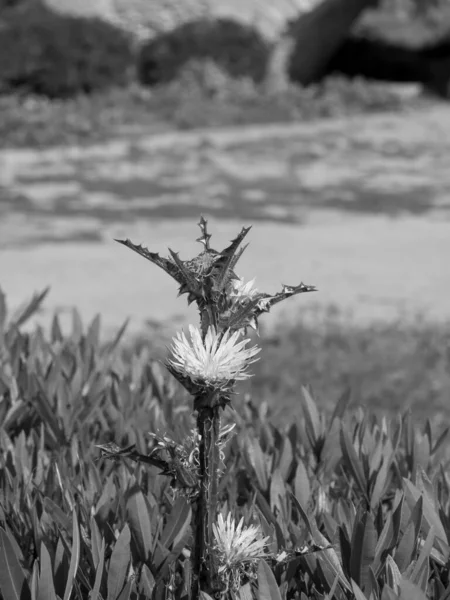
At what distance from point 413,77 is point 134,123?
270 inches

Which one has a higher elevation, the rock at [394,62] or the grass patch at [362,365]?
the rock at [394,62]

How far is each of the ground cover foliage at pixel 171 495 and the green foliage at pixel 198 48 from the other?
14.4 metres

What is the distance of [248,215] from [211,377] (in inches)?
329

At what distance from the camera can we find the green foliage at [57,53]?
15664mm

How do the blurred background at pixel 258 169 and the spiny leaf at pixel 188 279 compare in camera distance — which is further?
the blurred background at pixel 258 169

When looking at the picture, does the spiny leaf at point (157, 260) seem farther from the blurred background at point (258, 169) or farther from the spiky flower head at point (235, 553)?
the blurred background at point (258, 169)

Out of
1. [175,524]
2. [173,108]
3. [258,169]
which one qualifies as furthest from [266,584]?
[173,108]

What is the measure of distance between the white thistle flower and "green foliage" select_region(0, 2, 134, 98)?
48.2ft

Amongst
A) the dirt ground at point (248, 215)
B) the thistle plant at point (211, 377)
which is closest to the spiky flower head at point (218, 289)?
the thistle plant at point (211, 377)

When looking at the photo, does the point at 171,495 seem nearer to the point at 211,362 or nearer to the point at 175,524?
the point at 175,524

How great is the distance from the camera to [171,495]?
2.24 meters

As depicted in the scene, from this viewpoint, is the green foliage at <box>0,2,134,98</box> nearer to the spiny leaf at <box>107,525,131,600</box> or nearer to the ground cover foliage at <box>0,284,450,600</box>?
the ground cover foliage at <box>0,284,450,600</box>

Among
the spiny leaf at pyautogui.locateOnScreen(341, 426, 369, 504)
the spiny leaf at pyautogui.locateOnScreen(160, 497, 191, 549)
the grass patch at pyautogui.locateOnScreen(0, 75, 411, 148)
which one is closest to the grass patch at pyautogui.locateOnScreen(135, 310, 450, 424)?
the spiny leaf at pyautogui.locateOnScreen(341, 426, 369, 504)

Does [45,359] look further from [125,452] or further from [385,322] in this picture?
Answer: [385,322]
